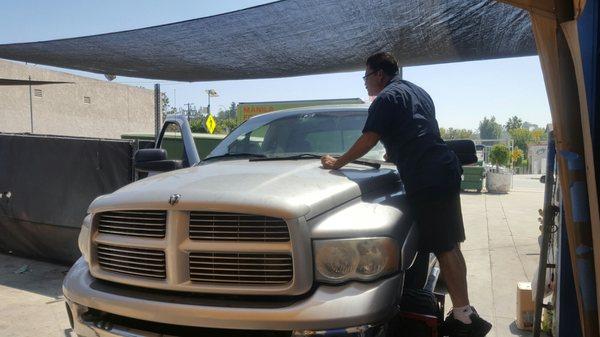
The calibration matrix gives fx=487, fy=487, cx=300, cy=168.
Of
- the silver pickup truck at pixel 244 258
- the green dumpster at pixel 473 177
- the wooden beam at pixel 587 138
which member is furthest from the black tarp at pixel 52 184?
the green dumpster at pixel 473 177

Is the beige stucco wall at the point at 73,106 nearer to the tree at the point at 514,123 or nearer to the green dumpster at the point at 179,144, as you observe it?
the green dumpster at the point at 179,144

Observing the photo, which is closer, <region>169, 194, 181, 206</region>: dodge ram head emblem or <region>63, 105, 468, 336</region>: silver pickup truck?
<region>63, 105, 468, 336</region>: silver pickup truck

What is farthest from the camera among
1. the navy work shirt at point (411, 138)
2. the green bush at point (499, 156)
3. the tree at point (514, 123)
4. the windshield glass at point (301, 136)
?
the tree at point (514, 123)

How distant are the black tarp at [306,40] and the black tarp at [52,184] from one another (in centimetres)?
197

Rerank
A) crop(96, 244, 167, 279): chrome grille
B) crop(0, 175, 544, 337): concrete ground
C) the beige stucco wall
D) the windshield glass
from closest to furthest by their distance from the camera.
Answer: crop(96, 244, 167, 279): chrome grille → the windshield glass → crop(0, 175, 544, 337): concrete ground → the beige stucco wall

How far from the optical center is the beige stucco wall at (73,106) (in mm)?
21094

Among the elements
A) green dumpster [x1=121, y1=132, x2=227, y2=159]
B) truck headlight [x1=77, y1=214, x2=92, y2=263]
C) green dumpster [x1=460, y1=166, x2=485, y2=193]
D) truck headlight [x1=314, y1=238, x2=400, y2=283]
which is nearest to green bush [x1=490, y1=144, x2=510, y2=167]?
green dumpster [x1=460, y1=166, x2=485, y2=193]

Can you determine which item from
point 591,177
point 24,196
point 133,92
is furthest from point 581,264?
point 133,92

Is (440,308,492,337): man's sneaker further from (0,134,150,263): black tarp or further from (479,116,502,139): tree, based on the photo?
(479,116,502,139): tree

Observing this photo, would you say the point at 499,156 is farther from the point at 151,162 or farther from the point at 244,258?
the point at 244,258

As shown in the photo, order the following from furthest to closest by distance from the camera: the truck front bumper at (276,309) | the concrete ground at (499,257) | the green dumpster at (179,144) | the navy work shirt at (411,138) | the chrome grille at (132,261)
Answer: the green dumpster at (179,144)
the concrete ground at (499,257)
the navy work shirt at (411,138)
the chrome grille at (132,261)
the truck front bumper at (276,309)

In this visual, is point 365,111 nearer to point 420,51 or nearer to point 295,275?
point 295,275

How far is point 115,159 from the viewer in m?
5.78

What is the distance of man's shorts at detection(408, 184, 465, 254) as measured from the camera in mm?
2678
